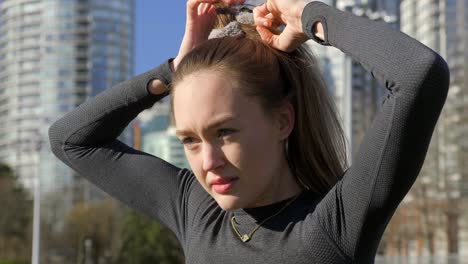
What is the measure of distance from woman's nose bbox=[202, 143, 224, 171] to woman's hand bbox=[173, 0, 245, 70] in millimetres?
396

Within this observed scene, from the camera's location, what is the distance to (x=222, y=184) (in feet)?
5.50

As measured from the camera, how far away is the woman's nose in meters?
1.66

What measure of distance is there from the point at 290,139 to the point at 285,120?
0.06 m

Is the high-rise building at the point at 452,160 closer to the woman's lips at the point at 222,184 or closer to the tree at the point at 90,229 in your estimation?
the tree at the point at 90,229

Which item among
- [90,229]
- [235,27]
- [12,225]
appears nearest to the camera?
[235,27]

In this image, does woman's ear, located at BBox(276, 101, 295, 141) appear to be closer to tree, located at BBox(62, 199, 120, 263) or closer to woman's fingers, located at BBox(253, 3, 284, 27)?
woman's fingers, located at BBox(253, 3, 284, 27)

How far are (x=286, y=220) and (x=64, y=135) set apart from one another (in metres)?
0.69

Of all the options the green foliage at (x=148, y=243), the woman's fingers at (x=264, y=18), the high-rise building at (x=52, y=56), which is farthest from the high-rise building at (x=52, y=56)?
the woman's fingers at (x=264, y=18)

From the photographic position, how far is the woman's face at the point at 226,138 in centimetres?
165

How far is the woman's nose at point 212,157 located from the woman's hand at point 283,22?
272 mm

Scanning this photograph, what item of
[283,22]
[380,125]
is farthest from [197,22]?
[380,125]

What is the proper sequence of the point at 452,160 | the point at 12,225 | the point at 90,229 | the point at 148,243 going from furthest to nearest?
the point at 90,229 < the point at 12,225 < the point at 148,243 < the point at 452,160

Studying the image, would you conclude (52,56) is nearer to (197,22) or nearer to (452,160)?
(452,160)

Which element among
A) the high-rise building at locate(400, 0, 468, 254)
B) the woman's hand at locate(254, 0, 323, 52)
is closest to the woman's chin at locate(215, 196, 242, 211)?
the woman's hand at locate(254, 0, 323, 52)
